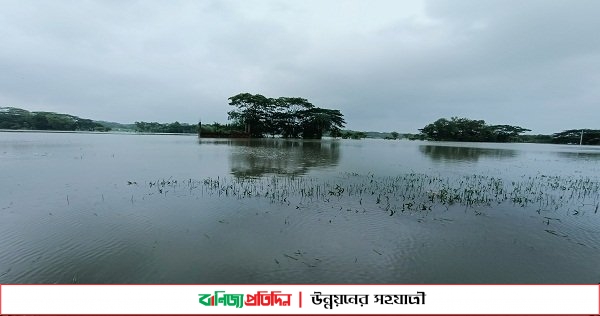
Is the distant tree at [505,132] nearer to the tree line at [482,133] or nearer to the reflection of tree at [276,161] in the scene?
the tree line at [482,133]

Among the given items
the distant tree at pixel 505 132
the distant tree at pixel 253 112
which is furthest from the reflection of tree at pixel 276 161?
the distant tree at pixel 505 132

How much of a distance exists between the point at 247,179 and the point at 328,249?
7836 mm

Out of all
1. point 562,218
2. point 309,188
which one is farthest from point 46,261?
point 562,218

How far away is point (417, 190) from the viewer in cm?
1123

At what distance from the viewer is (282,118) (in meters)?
75.4

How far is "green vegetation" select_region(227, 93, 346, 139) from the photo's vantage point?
69.4 metres

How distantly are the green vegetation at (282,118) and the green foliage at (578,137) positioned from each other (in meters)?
85.2

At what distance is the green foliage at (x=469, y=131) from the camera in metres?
94.0

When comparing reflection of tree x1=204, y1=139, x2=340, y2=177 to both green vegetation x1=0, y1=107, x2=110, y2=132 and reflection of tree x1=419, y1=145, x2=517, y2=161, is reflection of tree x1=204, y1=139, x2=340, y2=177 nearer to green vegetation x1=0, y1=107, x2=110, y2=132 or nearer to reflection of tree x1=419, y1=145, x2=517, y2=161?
reflection of tree x1=419, y1=145, x2=517, y2=161

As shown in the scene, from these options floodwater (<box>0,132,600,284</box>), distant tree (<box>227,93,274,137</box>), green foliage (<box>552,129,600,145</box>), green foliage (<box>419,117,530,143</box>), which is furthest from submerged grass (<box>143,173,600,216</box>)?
green foliage (<box>552,129,600,145</box>)

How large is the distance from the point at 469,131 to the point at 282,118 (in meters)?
68.6

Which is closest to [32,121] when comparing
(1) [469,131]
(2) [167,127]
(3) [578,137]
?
(2) [167,127]

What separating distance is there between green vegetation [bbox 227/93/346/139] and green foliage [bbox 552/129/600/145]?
85.2 meters

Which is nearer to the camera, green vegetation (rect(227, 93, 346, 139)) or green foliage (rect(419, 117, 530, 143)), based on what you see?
green vegetation (rect(227, 93, 346, 139))
